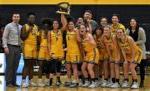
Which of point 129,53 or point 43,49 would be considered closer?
point 129,53

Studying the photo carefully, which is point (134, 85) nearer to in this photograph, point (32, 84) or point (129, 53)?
point (129, 53)

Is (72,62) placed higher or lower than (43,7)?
lower

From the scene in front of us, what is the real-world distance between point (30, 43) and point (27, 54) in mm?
322

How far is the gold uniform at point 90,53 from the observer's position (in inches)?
530

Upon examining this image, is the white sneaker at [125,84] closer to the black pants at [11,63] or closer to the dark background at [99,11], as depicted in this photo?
the black pants at [11,63]

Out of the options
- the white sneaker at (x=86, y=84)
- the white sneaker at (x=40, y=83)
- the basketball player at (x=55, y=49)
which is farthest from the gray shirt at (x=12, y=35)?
the white sneaker at (x=86, y=84)

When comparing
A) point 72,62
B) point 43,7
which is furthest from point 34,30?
point 43,7

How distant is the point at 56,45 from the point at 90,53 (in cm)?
100

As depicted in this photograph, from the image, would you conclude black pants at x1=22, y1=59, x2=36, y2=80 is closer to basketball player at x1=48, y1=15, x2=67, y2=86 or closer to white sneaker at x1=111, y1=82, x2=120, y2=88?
basketball player at x1=48, y1=15, x2=67, y2=86

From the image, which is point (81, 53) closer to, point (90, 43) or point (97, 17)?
point (90, 43)

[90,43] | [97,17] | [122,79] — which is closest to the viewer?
[90,43]

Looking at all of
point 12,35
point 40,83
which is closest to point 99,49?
point 40,83

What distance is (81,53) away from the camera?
1377cm

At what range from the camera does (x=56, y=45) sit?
13734 millimetres
